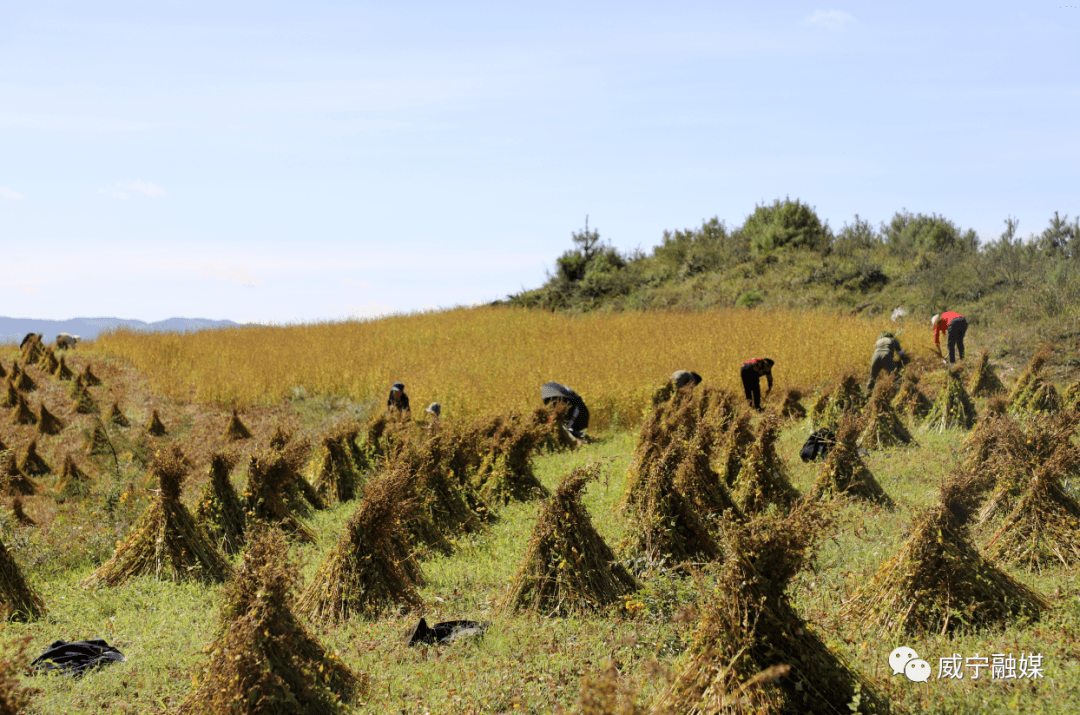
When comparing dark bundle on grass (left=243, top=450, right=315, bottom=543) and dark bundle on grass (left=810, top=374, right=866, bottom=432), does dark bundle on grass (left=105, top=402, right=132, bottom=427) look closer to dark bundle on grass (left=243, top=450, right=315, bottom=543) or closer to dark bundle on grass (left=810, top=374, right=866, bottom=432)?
dark bundle on grass (left=243, top=450, right=315, bottom=543)

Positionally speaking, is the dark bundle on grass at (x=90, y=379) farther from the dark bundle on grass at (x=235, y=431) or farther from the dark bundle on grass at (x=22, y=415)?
the dark bundle on grass at (x=235, y=431)

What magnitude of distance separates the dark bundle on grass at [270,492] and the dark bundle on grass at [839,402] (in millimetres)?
6864

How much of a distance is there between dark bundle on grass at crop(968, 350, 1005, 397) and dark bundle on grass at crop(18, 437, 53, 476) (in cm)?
1497

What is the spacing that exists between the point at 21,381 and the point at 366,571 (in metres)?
16.2

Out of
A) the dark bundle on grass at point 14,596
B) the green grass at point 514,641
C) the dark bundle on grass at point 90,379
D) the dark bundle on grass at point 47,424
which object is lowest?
the green grass at point 514,641

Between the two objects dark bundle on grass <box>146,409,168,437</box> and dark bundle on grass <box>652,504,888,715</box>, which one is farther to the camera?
dark bundle on grass <box>146,409,168,437</box>

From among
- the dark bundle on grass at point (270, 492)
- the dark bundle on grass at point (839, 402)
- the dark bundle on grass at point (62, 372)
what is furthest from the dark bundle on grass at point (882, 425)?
the dark bundle on grass at point (62, 372)

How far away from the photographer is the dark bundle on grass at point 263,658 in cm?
308

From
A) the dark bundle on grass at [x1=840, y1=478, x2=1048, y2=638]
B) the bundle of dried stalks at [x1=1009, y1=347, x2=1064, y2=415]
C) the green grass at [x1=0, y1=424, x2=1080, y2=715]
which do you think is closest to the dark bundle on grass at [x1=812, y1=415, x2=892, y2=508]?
the green grass at [x1=0, y1=424, x2=1080, y2=715]

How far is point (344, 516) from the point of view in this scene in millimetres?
7957

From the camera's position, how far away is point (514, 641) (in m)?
4.32

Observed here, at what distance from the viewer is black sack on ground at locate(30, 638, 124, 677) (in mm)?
4223

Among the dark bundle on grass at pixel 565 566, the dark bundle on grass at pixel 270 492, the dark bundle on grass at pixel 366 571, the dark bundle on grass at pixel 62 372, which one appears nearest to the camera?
A: the dark bundle on grass at pixel 565 566

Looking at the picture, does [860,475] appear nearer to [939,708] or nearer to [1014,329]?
[939,708]
